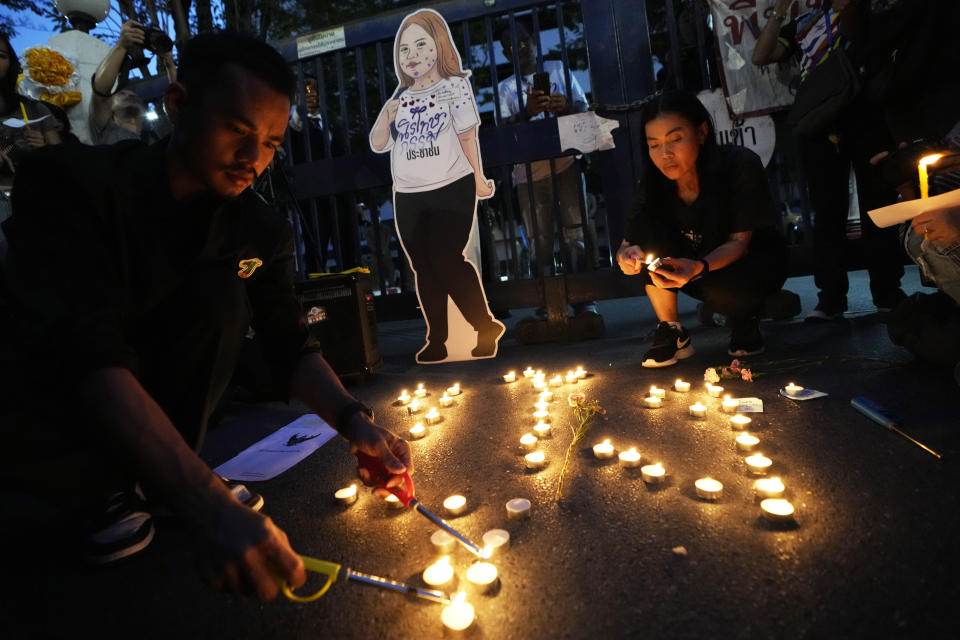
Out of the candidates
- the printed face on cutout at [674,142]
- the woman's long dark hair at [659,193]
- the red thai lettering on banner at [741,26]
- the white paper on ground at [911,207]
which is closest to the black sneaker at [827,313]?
the woman's long dark hair at [659,193]

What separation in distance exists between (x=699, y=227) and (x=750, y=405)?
120cm

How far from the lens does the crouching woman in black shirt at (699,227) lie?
2467 millimetres

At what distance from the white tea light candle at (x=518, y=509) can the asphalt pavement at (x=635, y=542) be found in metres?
0.03

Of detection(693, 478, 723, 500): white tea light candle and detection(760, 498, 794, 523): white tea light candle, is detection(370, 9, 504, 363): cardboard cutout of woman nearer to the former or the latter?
detection(693, 478, 723, 500): white tea light candle

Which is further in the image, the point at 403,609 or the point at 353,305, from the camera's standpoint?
the point at 353,305

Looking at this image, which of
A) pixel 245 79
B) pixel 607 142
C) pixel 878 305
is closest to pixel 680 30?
pixel 607 142

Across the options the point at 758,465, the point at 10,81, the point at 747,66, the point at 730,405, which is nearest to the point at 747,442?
the point at 758,465

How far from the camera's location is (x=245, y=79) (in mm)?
996


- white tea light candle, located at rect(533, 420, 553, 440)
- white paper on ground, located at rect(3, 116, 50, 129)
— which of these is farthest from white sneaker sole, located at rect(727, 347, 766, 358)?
white paper on ground, located at rect(3, 116, 50, 129)

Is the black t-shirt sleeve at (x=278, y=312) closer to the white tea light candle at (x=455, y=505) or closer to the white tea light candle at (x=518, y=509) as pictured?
the white tea light candle at (x=455, y=505)

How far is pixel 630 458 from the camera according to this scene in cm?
147

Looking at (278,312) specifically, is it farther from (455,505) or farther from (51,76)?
(51,76)

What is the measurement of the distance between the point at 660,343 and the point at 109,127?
14.1ft

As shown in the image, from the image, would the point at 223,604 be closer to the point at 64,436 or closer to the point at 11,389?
the point at 64,436
